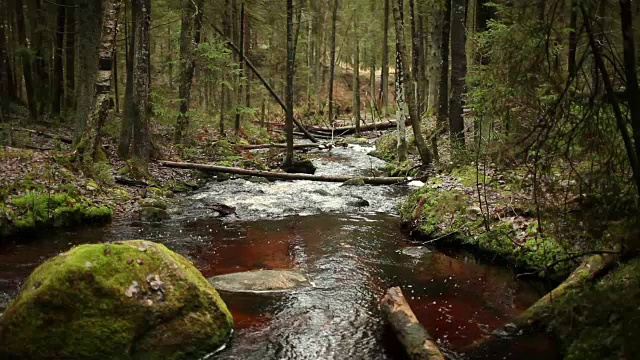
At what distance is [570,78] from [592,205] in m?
1.21

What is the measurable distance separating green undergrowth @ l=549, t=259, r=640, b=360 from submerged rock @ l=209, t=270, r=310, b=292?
4087 millimetres

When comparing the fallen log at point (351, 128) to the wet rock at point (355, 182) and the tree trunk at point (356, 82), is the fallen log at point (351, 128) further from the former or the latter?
the wet rock at point (355, 182)

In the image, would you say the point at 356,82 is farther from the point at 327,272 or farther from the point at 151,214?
the point at 327,272

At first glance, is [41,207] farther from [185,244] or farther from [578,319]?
[578,319]

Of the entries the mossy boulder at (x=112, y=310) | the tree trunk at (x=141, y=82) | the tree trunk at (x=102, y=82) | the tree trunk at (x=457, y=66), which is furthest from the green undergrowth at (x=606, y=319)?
the tree trunk at (x=141, y=82)

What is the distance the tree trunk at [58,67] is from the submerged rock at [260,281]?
1853 centimetres

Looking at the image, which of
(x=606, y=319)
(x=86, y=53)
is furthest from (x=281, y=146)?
(x=606, y=319)

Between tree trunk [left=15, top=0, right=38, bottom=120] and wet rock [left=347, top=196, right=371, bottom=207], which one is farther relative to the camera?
tree trunk [left=15, top=0, right=38, bottom=120]

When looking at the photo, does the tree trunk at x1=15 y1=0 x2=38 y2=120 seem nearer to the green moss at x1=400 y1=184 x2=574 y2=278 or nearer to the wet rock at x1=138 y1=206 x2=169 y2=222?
the wet rock at x1=138 y1=206 x2=169 y2=222

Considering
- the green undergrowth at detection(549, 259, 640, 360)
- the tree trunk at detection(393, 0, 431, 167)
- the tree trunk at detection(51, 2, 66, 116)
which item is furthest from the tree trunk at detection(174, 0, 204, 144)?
the green undergrowth at detection(549, 259, 640, 360)

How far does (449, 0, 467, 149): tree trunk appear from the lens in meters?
14.6

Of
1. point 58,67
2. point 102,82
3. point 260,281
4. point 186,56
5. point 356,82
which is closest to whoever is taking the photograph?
point 260,281

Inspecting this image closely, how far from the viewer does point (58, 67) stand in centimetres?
2312

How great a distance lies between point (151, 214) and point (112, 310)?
7101 millimetres
